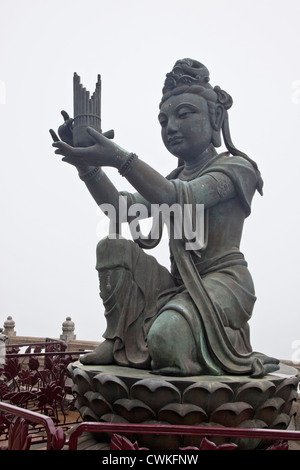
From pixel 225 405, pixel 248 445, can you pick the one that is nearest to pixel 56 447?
pixel 225 405

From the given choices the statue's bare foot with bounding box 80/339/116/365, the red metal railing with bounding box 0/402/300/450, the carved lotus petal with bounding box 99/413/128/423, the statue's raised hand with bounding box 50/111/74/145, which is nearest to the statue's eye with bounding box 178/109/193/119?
the statue's raised hand with bounding box 50/111/74/145

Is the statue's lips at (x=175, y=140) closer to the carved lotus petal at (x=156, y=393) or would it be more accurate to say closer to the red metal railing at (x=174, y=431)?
the carved lotus petal at (x=156, y=393)

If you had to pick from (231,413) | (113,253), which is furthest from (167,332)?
(113,253)

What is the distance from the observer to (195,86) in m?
4.01

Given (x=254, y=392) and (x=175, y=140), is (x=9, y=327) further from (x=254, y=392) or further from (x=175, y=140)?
(x=254, y=392)

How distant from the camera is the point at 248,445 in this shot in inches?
121

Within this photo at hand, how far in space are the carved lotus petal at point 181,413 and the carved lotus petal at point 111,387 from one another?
0.28m

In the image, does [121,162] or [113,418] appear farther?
[121,162]

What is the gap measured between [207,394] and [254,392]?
34 cm

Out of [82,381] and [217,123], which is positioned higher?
[217,123]

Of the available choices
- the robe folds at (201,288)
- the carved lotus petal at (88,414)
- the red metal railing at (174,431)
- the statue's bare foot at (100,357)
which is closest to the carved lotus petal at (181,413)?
the robe folds at (201,288)

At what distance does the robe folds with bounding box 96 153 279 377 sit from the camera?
3283mm

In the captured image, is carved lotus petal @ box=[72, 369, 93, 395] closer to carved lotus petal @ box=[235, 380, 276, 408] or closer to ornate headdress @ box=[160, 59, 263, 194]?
carved lotus petal @ box=[235, 380, 276, 408]

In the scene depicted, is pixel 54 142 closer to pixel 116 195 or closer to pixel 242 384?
pixel 116 195
